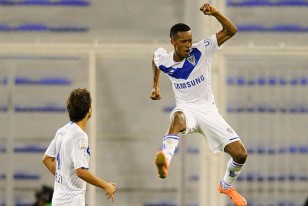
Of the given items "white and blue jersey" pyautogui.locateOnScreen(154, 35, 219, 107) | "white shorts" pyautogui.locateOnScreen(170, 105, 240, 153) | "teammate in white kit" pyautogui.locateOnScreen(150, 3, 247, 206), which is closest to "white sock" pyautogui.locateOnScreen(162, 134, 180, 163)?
"teammate in white kit" pyautogui.locateOnScreen(150, 3, 247, 206)

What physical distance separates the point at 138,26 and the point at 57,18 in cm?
84

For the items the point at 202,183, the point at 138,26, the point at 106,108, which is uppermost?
the point at 138,26

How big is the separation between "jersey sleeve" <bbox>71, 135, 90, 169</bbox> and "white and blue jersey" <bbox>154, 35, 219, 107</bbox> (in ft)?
4.15

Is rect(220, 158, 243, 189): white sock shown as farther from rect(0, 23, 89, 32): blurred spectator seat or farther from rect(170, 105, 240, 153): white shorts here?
rect(0, 23, 89, 32): blurred spectator seat

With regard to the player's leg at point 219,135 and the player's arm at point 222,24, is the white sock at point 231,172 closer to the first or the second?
the player's leg at point 219,135

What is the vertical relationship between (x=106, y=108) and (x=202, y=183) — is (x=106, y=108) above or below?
above

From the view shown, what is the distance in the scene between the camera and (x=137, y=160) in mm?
11602

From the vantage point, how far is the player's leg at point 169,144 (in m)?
7.72

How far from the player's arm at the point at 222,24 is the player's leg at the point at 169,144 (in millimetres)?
628

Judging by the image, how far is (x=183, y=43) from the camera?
8.05 meters

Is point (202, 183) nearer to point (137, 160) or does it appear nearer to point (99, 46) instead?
point (137, 160)

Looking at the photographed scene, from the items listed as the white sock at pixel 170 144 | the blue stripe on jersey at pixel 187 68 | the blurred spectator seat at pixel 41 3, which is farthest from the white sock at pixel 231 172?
the blurred spectator seat at pixel 41 3

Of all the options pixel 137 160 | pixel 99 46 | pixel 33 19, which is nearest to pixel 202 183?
pixel 137 160

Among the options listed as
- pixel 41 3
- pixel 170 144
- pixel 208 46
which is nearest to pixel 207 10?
pixel 208 46
